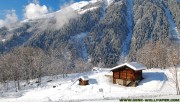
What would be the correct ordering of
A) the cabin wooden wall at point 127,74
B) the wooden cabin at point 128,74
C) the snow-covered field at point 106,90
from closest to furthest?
1. the snow-covered field at point 106,90
2. the wooden cabin at point 128,74
3. the cabin wooden wall at point 127,74

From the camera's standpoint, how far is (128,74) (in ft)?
276

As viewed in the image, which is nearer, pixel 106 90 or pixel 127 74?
pixel 106 90

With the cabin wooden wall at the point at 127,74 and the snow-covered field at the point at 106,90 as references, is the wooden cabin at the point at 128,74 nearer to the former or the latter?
the cabin wooden wall at the point at 127,74

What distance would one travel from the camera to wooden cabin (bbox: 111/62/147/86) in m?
82.3

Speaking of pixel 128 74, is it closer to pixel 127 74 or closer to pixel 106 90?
pixel 127 74

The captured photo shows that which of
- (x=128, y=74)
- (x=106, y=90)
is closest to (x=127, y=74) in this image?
(x=128, y=74)

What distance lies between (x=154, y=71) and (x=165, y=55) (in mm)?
36175

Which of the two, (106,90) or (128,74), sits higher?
(128,74)

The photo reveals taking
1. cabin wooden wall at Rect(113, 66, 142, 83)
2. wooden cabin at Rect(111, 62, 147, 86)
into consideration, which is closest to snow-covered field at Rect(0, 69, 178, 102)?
wooden cabin at Rect(111, 62, 147, 86)

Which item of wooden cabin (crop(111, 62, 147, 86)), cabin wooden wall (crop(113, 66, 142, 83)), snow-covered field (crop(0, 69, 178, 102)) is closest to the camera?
snow-covered field (crop(0, 69, 178, 102))

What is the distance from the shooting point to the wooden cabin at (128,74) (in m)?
82.3

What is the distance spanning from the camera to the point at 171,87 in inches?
3022

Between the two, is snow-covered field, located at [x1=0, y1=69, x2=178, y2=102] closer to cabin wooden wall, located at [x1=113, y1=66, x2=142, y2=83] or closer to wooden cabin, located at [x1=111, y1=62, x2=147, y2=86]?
wooden cabin, located at [x1=111, y1=62, x2=147, y2=86]

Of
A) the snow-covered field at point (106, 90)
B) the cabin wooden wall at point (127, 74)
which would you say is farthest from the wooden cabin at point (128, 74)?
the snow-covered field at point (106, 90)
